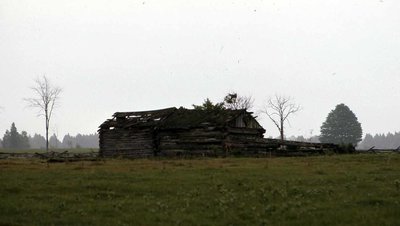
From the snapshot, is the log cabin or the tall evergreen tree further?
the tall evergreen tree

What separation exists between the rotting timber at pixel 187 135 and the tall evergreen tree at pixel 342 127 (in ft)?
212

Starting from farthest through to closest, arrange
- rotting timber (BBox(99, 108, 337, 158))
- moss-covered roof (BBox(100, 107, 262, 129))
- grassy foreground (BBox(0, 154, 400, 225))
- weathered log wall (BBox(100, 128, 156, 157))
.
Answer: weathered log wall (BBox(100, 128, 156, 157))
moss-covered roof (BBox(100, 107, 262, 129))
rotting timber (BBox(99, 108, 337, 158))
grassy foreground (BBox(0, 154, 400, 225))

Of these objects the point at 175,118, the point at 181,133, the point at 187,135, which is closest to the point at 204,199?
the point at 187,135

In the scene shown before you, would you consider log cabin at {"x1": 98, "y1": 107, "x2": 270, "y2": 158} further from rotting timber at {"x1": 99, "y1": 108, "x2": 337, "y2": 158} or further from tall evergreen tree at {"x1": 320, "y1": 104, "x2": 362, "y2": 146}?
tall evergreen tree at {"x1": 320, "y1": 104, "x2": 362, "y2": 146}

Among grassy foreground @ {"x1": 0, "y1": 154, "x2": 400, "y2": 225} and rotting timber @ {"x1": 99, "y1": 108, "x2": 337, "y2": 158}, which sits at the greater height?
rotting timber @ {"x1": 99, "y1": 108, "x2": 337, "y2": 158}

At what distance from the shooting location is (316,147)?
41969 mm

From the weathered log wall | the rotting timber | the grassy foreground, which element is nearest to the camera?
the grassy foreground

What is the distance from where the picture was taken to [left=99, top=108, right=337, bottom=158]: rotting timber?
42656 millimetres

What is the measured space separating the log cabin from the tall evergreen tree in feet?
212

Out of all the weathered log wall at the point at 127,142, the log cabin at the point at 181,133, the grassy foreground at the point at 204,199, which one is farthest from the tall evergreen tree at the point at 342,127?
the grassy foreground at the point at 204,199

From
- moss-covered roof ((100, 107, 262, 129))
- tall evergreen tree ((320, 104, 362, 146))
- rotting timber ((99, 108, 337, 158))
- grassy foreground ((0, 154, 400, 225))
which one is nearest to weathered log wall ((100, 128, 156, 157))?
rotting timber ((99, 108, 337, 158))

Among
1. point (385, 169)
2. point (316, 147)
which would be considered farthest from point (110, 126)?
point (385, 169)

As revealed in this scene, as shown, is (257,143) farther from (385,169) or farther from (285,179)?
(285,179)

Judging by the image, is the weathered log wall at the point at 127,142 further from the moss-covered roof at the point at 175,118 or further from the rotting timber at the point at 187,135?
the moss-covered roof at the point at 175,118
